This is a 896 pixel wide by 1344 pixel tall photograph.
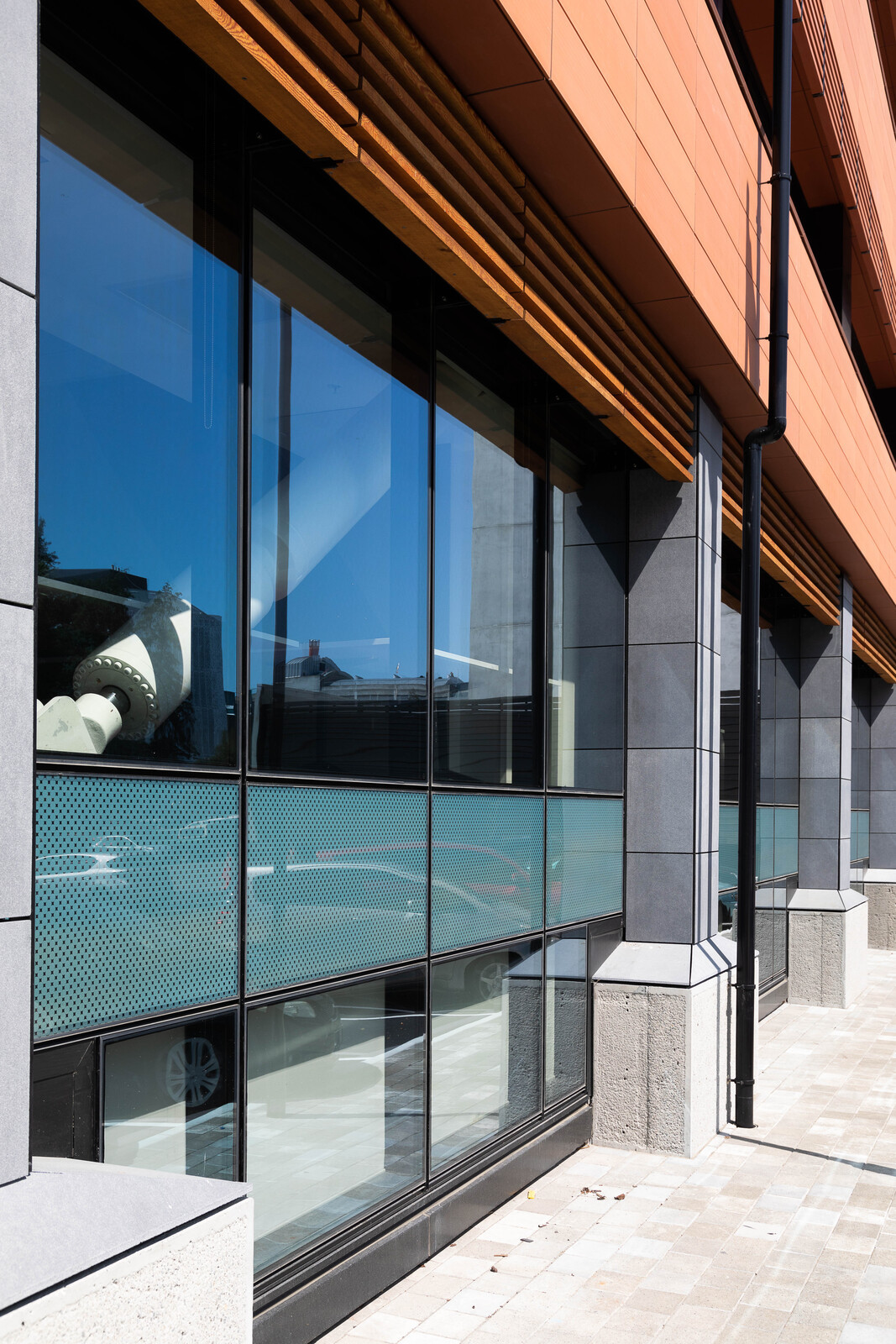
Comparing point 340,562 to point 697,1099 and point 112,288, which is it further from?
point 697,1099

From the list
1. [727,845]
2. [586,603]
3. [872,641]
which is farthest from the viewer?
[872,641]

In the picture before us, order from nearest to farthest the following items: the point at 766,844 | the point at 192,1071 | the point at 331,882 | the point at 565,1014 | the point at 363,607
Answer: the point at 192,1071 < the point at 331,882 < the point at 363,607 < the point at 565,1014 < the point at 766,844

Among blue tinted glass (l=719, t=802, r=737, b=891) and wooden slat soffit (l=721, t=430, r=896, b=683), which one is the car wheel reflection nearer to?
wooden slat soffit (l=721, t=430, r=896, b=683)

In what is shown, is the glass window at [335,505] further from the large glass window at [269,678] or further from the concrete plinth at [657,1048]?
the concrete plinth at [657,1048]

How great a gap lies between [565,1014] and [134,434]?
5.55 meters

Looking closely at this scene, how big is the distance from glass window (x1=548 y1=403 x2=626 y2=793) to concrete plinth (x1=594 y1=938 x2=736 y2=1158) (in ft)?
4.43

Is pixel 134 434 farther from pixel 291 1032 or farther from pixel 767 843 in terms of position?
pixel 767 843

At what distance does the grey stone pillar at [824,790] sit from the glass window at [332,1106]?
429 inches

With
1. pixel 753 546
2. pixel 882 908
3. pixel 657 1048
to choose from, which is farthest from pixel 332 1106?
pixel 882 908

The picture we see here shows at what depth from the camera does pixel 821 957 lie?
52.0 ft

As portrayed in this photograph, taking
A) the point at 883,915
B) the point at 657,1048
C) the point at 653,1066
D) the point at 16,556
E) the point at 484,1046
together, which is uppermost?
the point at 16,556

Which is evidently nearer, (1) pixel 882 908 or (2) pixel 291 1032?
(2) pixel 291 1032

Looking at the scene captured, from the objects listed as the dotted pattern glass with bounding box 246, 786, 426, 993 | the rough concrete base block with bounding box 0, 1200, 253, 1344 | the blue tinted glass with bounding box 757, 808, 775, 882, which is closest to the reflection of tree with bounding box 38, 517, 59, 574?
the dotted pattern glass with bounding box 246, 786, 426, 993

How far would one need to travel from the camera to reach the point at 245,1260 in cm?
337
